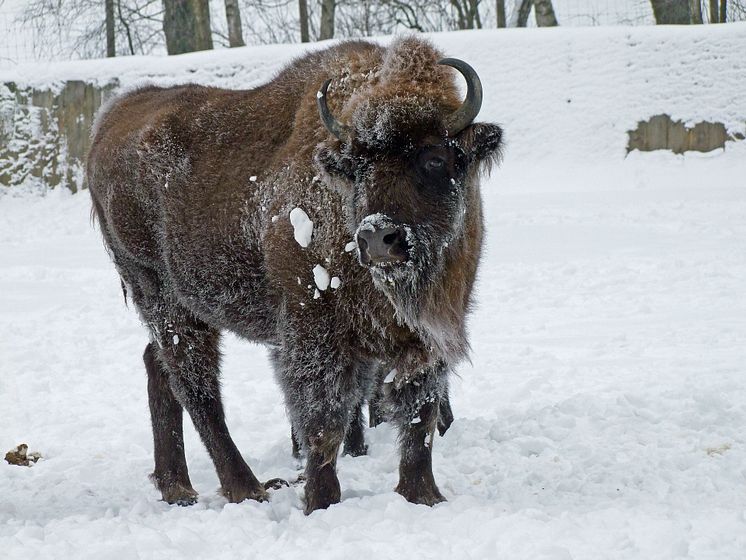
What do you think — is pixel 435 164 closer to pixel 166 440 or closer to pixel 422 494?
pixel 422 494

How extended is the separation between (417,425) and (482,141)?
1475mm

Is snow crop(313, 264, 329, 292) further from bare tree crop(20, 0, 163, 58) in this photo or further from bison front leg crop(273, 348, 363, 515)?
bare tree crop(20, 0, 163, 58)

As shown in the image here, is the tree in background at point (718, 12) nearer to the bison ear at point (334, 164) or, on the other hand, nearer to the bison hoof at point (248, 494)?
the bison ear at point (334, 164)

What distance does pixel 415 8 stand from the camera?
1185 inches

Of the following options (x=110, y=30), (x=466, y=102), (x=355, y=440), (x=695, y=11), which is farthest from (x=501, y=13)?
(x=466, y=102)

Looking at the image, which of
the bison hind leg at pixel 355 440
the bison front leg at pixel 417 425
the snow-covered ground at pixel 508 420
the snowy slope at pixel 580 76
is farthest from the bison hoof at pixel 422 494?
the snowy slope at pixel 580 76

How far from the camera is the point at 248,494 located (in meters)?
4.83

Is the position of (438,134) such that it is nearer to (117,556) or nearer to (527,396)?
(117,556)

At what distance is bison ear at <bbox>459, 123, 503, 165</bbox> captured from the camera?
4.17m

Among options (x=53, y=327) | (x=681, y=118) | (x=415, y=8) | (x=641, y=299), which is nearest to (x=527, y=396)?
(x=641, y=299)

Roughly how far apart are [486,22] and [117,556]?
31.7 meters

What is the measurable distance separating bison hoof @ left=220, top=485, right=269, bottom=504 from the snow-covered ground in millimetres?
130

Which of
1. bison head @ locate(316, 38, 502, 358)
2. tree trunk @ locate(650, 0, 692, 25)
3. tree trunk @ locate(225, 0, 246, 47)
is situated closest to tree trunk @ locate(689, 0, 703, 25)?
tree trunk @ locate(650, 0, 692, 25)

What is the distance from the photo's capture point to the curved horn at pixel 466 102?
3.96 meters
